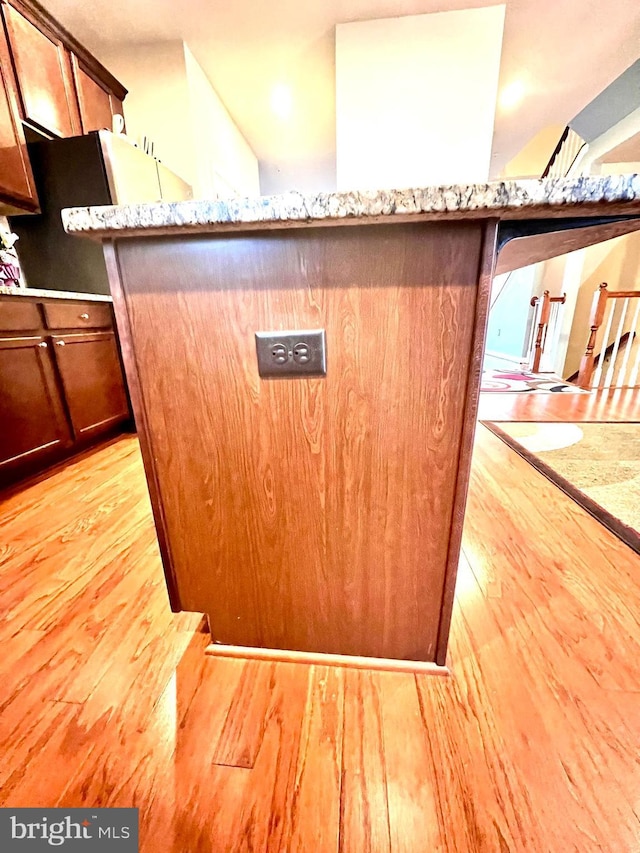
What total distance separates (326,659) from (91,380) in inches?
81.5

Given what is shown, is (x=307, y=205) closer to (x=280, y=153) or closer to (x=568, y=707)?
(x=568, y=707)

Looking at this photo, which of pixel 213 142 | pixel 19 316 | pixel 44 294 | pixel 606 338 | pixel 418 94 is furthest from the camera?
pixel 606 338

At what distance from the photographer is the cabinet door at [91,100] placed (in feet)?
7.47

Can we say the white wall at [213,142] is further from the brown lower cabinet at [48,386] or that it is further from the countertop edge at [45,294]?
the brown lower cabinet at [48,386]

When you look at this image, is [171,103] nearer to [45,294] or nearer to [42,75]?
[42,75]

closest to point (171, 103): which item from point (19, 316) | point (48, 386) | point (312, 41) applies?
point (312, 41)

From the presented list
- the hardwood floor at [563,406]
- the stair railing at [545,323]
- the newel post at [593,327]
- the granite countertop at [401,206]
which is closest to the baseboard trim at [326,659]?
the granite countertop at [401,206]

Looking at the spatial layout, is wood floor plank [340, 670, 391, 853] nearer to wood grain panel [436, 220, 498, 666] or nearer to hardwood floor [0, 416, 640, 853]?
hardwood floor [0, 416, 640, 853]

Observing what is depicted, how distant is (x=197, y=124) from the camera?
280cm

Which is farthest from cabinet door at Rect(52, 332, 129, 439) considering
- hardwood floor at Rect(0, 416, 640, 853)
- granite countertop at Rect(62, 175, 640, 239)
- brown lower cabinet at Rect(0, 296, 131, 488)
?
granite countertop at Rect(62, 175, 640, 239)

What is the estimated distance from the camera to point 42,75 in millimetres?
2027

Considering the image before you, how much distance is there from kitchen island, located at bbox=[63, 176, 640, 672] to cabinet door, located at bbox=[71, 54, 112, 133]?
278 centimetres

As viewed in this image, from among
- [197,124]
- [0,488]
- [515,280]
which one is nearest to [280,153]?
[197,124]

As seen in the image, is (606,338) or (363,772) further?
(606,338)
